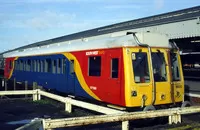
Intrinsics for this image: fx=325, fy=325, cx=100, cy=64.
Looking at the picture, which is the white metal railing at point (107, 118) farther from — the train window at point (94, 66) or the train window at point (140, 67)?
the train window at point (94, 66)

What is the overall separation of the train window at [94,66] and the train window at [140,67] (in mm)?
1959

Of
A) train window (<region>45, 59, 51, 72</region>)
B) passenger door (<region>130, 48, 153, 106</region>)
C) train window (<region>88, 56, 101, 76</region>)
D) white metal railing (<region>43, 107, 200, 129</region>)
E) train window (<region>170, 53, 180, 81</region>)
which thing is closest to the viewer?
white metal railing (<region>43, 107, 200, 129</region>)

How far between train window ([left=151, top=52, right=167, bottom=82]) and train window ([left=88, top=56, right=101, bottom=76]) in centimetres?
223

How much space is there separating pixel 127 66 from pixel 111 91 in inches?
51.2

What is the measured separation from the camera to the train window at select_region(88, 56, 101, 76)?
1212cm

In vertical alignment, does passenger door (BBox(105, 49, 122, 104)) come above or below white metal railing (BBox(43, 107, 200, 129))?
above

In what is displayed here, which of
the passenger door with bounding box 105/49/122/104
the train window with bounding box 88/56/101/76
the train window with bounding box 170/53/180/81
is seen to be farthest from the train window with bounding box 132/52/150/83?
the train window with bounding box 88/56/101/76

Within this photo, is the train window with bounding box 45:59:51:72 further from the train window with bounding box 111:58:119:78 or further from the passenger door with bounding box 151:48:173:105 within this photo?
the passenger door with bounding box 151:48:173:105

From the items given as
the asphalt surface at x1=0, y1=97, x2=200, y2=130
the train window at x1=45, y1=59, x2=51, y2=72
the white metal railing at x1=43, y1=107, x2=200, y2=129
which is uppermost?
the train window at x1=45, y1=59, x2=51, y2=72

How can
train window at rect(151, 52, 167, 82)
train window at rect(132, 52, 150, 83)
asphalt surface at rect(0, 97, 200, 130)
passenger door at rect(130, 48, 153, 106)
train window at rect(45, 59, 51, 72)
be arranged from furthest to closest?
1. train window at rect(45, 59, 51, 72)
2. train window at rect(151, 52, 167, 82)
3. train window at rect(132, 52, 150, 83)
4. passenger door at rect(130, 48, 153, 106)
5. asphalt surface at rect(0, 97, 200, 130)

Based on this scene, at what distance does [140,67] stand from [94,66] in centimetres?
257

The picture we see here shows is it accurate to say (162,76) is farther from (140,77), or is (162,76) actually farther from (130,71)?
(130,71)

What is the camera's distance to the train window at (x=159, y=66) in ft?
35.1

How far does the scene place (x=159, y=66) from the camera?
1085 cm
